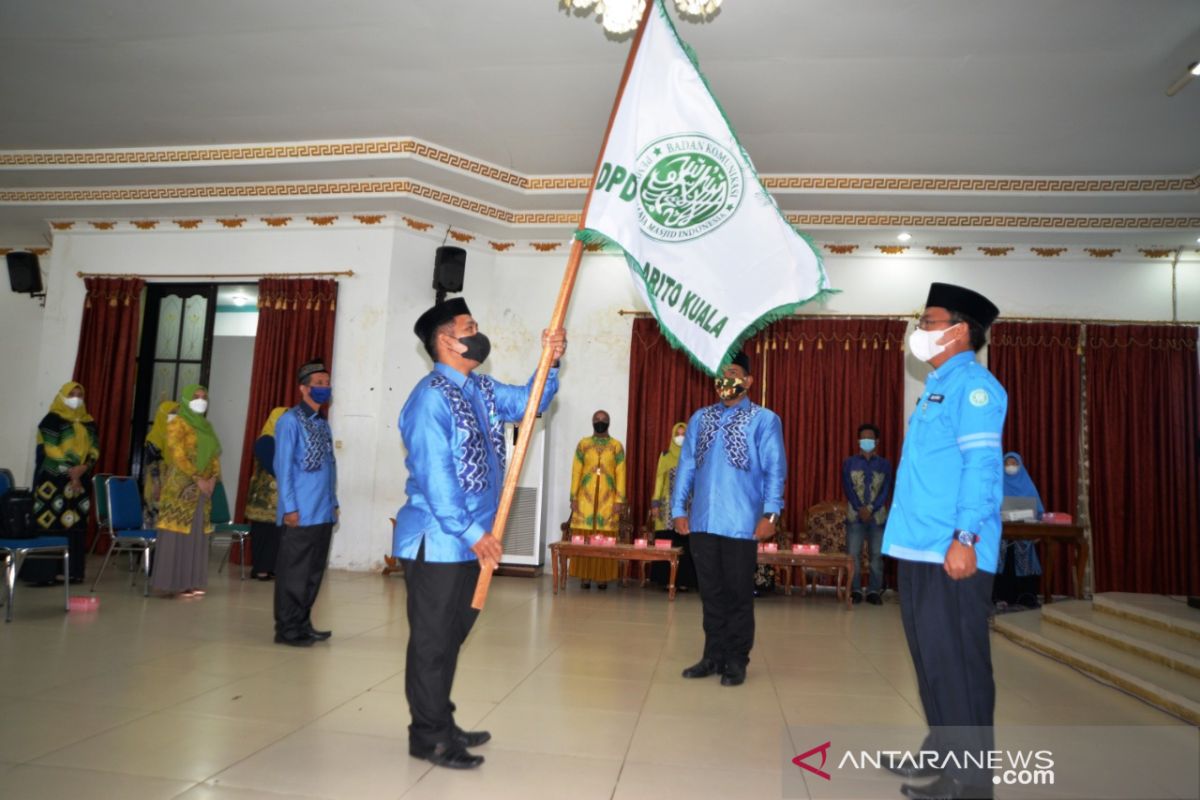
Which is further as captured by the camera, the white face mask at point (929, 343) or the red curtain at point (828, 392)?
the red curtain at point (828, 392)

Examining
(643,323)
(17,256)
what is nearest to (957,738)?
(643,323)

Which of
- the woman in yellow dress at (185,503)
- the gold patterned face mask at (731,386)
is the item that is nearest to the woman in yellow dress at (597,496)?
the woman in yellow dress at (185,503)

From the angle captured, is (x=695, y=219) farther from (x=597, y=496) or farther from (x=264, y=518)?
(x=264, y=518)

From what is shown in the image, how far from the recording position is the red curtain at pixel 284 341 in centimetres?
805

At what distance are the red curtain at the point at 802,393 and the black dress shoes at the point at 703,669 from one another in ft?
13.6

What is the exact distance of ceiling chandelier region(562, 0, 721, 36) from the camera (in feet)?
15.9

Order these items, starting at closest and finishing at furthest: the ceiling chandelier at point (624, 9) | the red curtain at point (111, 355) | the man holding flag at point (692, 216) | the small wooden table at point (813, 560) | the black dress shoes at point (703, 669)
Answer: the man holding flag at point (692, 216) < the black dress shoes at point (703, 669) < the ceiling chandelier at point (624, 9) < the small wooden table at point (813, 560) < the red curtain at point (111, 355)

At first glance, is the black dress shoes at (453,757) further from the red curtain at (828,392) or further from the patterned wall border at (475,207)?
the patterned wall border at (475,207)

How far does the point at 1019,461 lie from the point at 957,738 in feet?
18.5

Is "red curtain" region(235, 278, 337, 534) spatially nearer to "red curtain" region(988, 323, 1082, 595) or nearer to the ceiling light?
"red curtain" region(988, 323, 1082, 595)

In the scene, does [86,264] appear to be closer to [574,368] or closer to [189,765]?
[574,368]

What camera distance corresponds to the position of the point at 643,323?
8453mm

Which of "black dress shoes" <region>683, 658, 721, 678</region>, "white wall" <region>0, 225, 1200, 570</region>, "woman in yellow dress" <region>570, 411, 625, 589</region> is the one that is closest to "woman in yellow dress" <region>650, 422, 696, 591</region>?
"woman in yellow dress" <region>570, 411, 625, 589</region>

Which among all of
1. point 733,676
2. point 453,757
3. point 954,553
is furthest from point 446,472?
point 733,676
